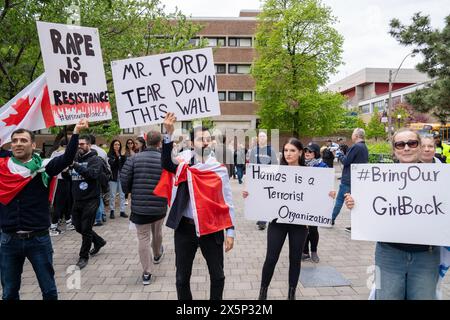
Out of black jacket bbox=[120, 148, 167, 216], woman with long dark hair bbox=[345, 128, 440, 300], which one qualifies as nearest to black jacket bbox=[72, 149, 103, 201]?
black jacket bbox=[120, 148, 167, 216]

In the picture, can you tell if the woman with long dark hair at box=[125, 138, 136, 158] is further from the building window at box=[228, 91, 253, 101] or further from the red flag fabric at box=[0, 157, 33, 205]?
the building window at box=[228, 91, 253, 101]

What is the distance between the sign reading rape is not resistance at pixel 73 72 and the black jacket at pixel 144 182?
106 centimetres

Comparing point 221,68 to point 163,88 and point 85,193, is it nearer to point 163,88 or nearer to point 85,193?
point 85,193

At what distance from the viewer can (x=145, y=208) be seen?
4949 millimetres

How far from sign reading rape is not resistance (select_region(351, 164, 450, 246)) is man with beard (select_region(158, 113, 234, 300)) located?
4.22 feet

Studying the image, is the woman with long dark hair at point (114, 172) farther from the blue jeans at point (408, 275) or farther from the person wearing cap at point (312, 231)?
the blue jeans at point (408, 275)

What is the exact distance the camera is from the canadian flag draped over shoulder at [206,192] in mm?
3412

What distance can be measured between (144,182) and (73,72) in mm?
1771

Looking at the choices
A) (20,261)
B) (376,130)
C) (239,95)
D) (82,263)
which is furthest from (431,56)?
(376,130)

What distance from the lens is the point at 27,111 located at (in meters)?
4.13

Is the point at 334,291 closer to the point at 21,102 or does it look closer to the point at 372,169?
the point at 372,169

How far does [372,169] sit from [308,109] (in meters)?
27.1

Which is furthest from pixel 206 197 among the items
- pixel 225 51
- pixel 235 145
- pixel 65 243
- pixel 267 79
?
pixel 225 51

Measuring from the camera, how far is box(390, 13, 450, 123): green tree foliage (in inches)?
491
